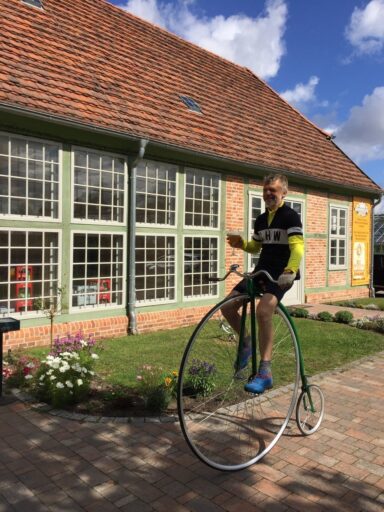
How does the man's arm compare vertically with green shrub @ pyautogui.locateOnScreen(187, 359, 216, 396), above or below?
above

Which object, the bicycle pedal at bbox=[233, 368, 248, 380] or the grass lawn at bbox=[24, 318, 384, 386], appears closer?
the bicycle pedal at bbox=[233, 368, 248, 380]

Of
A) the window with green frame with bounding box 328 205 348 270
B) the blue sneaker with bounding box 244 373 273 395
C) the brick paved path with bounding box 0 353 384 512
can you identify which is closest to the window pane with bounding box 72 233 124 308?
the brick paved path with bounding box 0 353 384 512

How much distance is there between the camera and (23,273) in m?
7.56

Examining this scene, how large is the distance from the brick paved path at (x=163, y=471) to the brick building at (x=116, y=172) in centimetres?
288

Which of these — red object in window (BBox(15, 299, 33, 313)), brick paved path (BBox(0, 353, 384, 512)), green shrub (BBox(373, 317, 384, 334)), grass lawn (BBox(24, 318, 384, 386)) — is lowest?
brick paved path (BBox(0, 353, 384, 512))

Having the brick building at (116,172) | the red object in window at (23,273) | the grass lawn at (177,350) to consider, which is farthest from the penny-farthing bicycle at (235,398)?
the red object in window at (23,273)

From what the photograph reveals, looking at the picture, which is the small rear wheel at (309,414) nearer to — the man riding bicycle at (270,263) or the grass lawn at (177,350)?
the man riding bicycle at (270,263)

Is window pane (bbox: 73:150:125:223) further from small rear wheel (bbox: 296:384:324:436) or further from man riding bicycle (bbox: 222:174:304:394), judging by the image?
small rear wheel (bbox: 296:384:324:436)

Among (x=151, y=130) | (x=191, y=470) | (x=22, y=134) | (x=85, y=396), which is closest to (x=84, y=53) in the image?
(x=151, y=130)

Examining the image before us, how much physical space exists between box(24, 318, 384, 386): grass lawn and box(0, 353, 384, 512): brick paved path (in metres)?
1.52

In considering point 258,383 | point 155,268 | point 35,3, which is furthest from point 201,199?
point 258,383

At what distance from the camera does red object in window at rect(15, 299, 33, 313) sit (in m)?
7.48

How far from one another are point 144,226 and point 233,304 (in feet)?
18.8

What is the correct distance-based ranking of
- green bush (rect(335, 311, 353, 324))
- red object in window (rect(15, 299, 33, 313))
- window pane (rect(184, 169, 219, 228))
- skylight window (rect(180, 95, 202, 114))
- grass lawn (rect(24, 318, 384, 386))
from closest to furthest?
1. grass lawn (rect(24, 318, 384, 386))
2. red object in window (rect(15, 299, 33, 313))
3. window pane (rect(184, 169, 219, 228))
4. green bush (rect(335, 311, 353, 324))
5. skylight window (rect(180, 95, 202, 114))
